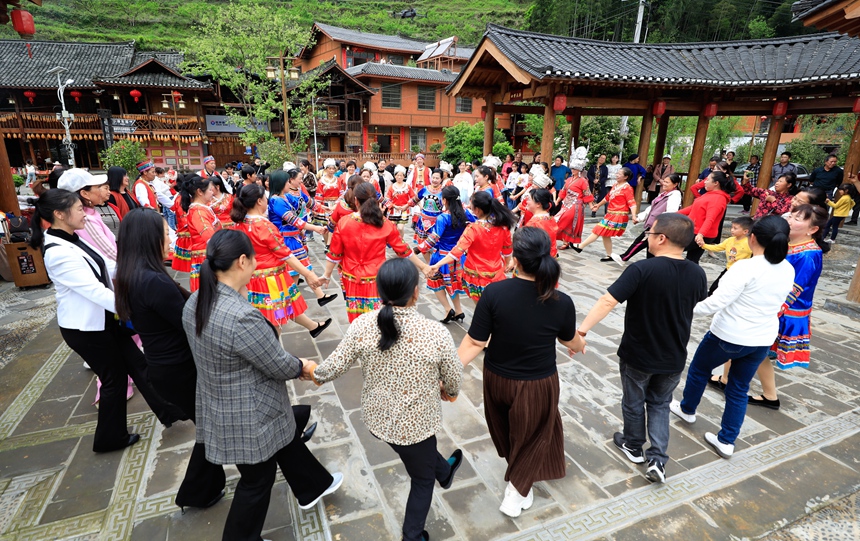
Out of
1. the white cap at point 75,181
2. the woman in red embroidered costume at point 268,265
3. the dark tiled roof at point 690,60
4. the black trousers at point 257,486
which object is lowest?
the black trousers at point 257,486

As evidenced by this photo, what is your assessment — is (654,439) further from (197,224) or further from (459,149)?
(459,149)

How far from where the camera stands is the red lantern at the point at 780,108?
34.7 feet

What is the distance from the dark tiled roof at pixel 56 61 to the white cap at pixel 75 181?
80.7 feet

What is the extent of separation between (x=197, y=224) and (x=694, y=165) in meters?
12.3

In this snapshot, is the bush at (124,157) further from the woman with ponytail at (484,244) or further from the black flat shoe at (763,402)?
the black flat shoe at (763,402)

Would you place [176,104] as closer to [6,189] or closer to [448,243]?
[6,189]

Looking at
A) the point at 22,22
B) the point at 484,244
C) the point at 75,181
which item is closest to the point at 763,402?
the point at 484,244

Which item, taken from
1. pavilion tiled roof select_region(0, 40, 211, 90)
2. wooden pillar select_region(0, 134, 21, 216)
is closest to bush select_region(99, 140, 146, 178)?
pavilion tiled roof select_region(0, 40, 211, 90)

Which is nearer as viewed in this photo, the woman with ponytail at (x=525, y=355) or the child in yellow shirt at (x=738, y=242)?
the woman with ponytail at (x=525, y=355)

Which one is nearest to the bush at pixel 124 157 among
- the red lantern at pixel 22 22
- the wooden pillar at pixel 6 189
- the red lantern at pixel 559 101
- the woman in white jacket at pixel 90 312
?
A: the wooden pillar at pixel 6 189

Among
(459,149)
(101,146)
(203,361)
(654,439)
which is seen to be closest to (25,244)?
(203,361)

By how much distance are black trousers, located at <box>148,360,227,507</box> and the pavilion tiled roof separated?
24883mm

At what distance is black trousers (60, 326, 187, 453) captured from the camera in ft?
9.62

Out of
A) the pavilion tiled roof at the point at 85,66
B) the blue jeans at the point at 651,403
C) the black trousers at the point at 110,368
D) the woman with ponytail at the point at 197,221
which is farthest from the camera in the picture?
the pavilion tiled roof at the point at 85,66
